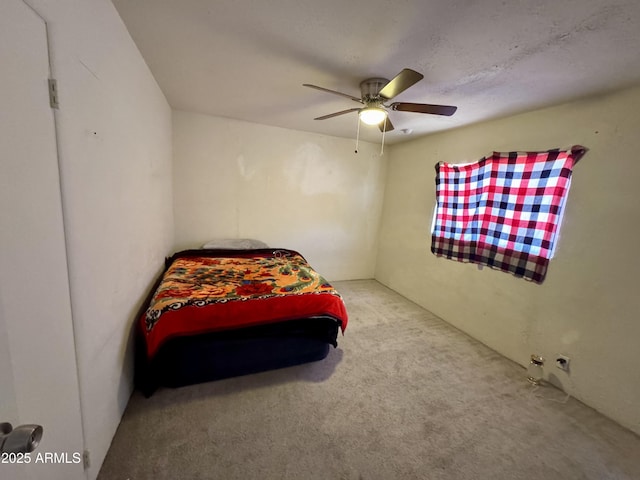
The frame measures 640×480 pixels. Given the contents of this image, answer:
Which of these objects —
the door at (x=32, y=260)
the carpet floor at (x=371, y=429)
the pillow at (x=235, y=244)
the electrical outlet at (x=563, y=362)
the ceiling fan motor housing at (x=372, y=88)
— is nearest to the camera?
the door at (x=32, y=260)

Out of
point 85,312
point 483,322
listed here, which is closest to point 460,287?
point 483,322

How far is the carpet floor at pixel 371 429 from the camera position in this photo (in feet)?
4.32

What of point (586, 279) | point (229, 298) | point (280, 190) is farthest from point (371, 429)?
point (280, 190)

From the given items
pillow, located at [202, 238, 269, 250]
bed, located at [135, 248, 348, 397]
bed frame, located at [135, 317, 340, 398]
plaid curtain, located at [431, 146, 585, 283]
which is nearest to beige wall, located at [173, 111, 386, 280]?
pillow, located at [202, 238, 269, 250]

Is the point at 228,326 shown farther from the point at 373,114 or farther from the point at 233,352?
the point at 373,114

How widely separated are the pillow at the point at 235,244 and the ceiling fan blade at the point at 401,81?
96.4 inches

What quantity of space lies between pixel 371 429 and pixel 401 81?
216 centimetres

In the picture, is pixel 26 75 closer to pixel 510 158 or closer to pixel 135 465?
pixel 135 465

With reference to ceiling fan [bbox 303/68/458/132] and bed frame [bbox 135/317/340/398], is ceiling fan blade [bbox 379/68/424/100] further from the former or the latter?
bed frame [bbox 135/317/340/398]

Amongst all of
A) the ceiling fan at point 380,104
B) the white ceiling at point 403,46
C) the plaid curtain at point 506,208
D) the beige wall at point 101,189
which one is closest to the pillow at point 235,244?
the beige wall at point 101,189

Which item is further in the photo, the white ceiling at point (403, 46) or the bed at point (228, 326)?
the bed at point (228, 326)

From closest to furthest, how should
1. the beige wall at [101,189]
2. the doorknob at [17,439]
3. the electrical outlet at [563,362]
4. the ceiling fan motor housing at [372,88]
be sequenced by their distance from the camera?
1. the doorknob at [17,439]
2. the beige wall at [101,189]
3. the ceiling fan motor housing at [372,88]
4. the electrical outlet at [563,362]

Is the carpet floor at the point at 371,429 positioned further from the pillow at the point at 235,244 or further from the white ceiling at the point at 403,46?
the white ceiling at the point at 403,46

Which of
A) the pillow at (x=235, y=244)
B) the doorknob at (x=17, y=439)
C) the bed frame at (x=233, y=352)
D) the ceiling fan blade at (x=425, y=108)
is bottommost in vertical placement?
the bed frame at (x=233, y=352)
